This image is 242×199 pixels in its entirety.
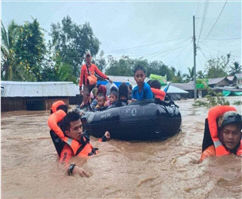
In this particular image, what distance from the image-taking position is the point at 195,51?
23.2 m

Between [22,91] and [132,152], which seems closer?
[132,152]

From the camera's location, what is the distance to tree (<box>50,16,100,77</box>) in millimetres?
31781

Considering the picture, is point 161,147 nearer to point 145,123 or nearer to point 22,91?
point 145,123

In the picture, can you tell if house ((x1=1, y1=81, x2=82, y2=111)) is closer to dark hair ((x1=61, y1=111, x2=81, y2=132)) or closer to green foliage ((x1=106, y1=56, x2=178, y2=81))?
dark hair ((x1=61, y1=111, x2=81, y2=132))

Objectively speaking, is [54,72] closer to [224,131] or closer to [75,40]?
[75,40]

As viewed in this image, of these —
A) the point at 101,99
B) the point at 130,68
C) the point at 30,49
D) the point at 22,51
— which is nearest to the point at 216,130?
the point at 101,99

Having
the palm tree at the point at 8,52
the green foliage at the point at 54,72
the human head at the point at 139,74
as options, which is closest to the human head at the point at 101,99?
the human head at the point at 139,74

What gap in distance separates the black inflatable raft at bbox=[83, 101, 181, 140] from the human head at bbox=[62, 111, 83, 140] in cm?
141

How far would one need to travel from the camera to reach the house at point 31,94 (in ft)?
51.0

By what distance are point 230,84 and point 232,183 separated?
39.3m

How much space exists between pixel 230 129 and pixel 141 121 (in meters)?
1.76

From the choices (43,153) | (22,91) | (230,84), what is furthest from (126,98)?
(230,84)

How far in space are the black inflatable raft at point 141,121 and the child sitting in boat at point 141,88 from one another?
268mm

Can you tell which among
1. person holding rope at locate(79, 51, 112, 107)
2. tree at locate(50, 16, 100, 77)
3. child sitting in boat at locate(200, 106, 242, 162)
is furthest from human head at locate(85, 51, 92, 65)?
tree at locate(50, 16, 100, 77)
